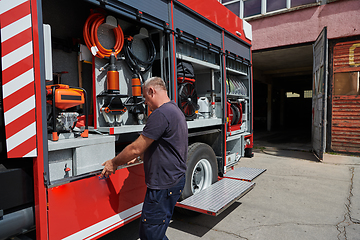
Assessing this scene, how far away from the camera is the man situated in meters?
2.02

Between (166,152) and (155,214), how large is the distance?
0.51 meters

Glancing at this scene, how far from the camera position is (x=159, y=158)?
210 cm

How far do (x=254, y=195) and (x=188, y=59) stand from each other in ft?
8.39

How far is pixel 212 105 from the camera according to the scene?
14.5ft

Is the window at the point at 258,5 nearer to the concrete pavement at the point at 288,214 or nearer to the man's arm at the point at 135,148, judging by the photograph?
the concrete pavement at the point at 288,214

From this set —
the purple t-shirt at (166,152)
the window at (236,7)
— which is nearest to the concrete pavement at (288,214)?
the purple t-shirt at (166,152)

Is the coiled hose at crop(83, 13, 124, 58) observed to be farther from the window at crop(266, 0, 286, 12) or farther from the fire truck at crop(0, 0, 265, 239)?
the window at crop(266, 0, 286, 12)

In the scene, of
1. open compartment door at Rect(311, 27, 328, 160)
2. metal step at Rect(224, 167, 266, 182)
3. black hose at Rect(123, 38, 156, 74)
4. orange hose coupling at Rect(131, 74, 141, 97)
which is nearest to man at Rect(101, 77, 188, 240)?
orange hose coupling at Rect(131, 74, 141, 97)

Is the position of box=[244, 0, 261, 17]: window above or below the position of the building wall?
above

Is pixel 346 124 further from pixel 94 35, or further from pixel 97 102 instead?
pixel 94 35

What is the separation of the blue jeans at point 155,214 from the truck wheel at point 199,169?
113 centimetres

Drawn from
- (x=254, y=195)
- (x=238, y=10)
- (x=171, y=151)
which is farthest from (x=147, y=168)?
(x=238, y=10)

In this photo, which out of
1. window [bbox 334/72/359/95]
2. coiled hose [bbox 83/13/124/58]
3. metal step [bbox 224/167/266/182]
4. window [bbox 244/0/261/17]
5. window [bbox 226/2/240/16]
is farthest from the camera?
window [bbox 226/2/240/16]

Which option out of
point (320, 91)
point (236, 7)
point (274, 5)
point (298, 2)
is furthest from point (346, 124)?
point (236, 7)
